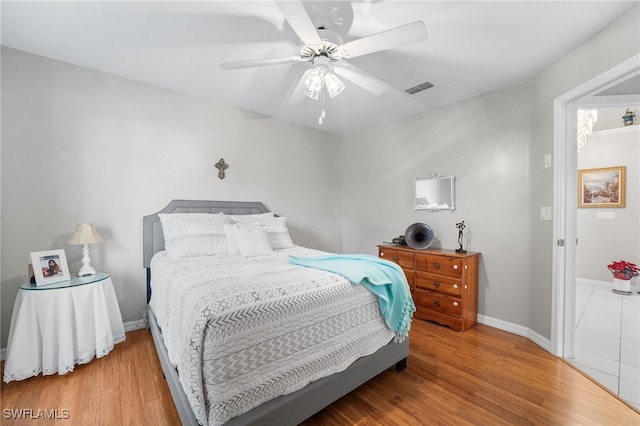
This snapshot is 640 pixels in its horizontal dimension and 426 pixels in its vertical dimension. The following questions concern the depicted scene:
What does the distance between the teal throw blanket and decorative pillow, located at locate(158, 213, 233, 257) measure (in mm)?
1075

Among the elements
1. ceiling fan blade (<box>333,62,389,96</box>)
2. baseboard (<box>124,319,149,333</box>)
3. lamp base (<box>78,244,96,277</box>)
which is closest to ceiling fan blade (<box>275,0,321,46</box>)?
ceiling fan blade (<box>333,62,389,96</box>)

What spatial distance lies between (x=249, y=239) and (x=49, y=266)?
1.57m

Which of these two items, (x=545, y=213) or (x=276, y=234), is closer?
(x=545, y=213)

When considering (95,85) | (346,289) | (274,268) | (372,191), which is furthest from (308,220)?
(95,85)

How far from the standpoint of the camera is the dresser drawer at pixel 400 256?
322cm

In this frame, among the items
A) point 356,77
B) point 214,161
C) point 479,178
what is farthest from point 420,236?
point 214,161

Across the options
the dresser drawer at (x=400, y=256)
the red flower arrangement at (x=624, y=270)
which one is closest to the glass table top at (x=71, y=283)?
the dresser drawer at (x=400, y=256)

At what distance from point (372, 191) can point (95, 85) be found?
11.6ft

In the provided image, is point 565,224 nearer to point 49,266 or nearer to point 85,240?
point 85,240

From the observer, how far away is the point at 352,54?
1806mm

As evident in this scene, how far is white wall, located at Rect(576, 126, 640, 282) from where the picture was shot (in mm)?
4188

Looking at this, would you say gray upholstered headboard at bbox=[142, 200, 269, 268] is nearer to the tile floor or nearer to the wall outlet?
the tile floor

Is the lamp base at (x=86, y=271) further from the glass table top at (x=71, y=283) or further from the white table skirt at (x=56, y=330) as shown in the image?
the white table skirt at (x=56, y=330)

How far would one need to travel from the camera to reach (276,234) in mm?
3148
